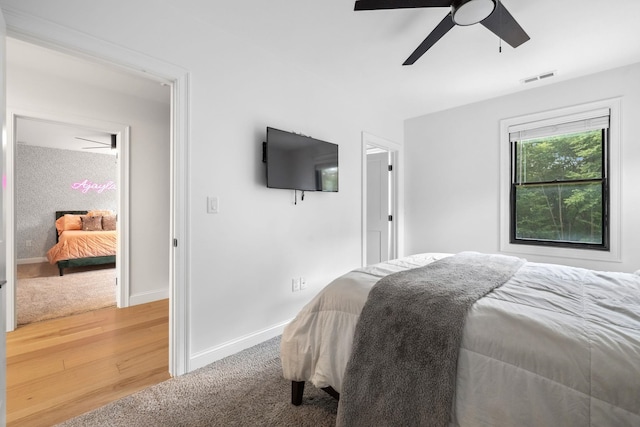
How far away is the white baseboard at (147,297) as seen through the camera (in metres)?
3.31

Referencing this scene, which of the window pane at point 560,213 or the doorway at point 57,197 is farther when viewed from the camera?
the doorway at point 57,197

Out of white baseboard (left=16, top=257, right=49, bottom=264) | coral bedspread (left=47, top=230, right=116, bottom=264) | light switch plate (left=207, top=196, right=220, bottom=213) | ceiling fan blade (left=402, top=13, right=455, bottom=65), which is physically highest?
ceiling fan blade (left=402, top=13, right=455, bottom=65)

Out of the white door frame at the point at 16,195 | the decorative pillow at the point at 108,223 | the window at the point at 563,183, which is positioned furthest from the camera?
the decorative pillow at the point at 108,223

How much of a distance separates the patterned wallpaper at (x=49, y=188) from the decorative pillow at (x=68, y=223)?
0.84 ft

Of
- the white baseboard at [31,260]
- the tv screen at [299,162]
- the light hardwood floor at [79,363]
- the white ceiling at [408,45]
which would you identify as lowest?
the light hardwood floor at [79,363]

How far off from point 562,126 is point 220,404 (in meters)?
3.94

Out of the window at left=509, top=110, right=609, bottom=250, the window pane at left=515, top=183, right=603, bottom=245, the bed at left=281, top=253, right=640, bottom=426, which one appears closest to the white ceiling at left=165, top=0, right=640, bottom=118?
the window at left=509, top=110, right=609, bottom=250

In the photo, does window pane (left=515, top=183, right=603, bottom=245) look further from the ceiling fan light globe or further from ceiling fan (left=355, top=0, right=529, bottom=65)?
the ceiling fan light globe

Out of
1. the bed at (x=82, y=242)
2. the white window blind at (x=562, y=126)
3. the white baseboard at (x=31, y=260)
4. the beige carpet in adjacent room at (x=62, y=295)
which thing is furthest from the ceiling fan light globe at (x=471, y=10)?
the white baseboard at (x=31, y=260)

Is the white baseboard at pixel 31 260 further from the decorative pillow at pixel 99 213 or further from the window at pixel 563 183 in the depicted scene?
the window at pixel 563 183

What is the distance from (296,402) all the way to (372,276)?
32.3 inches

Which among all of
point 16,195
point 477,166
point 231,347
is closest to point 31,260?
point 16,195

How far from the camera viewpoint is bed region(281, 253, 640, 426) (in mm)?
848

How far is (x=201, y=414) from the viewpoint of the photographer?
1.56m
